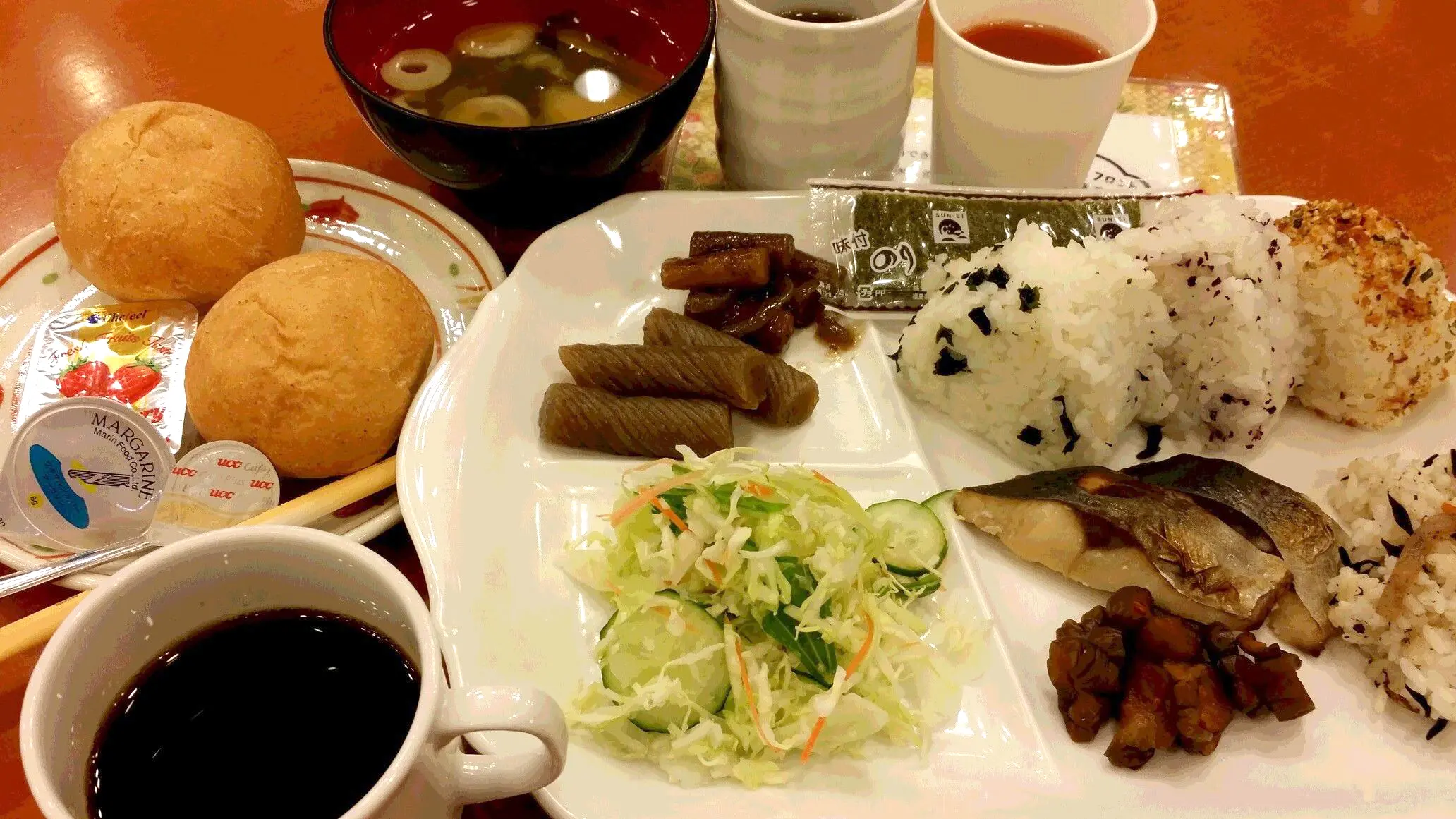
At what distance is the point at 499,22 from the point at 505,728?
210 centimetres

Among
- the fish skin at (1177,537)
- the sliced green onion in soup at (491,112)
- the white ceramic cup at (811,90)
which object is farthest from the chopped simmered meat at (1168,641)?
the sliced green onion in soup at (491,112)

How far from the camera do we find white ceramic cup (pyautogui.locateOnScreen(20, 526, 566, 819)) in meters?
0.96

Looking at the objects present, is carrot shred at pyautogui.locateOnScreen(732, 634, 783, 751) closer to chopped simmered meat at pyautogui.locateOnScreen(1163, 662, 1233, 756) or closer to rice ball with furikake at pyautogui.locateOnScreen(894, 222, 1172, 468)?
chopped simmered meat at pyautogui.locateOnScreen(1163, 662, 1233, 756)

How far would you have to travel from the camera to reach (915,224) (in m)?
2.29

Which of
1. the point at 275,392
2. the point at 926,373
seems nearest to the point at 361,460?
the point at 275,392

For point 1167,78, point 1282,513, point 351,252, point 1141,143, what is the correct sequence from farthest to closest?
point 1167,78 → point 1141,143 → point 351,252 → point 1282,513

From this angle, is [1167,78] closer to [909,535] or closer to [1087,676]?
[909,535]

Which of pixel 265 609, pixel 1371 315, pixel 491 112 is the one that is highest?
pixel 491 112

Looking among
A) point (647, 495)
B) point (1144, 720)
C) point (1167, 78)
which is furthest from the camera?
point (1167, 78)

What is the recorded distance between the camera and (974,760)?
1520 mm

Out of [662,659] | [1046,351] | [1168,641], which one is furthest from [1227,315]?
[662,659]

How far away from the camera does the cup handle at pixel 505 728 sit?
A: 38.5 inches

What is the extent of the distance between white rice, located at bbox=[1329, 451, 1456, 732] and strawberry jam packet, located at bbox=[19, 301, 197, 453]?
7.85 ft

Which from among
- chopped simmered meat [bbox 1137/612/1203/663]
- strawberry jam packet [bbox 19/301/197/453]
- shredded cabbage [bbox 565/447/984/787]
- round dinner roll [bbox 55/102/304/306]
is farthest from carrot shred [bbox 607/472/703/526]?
round dinner roll [bbox 55/102/304/306]
